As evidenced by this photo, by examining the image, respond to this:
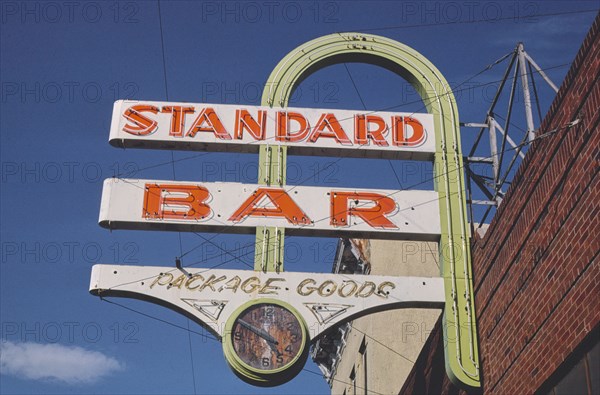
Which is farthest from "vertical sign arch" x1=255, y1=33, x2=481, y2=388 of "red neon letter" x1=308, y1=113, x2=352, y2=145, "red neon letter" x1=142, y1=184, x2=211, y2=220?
"red neon letter" x1=142, y1=184, x2=211, y2=220

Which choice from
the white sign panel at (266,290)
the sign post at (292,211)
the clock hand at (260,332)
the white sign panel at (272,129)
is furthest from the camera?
the white sign panel at (272,129)

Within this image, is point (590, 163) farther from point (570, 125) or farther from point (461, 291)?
point (461, 291)

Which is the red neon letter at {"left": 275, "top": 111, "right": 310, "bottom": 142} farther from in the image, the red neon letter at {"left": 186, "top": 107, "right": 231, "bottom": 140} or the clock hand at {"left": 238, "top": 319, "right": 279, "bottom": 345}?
the clock hand at {"left": 238, "top": 319, "right": 279, "bottom": 345}

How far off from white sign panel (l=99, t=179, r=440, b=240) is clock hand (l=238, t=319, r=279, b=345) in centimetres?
169

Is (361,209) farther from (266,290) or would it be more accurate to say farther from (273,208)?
(266,290)

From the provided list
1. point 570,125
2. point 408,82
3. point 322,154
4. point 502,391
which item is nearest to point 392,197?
point 322,154

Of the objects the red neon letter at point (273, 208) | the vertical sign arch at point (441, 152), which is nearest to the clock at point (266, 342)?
the vertical sign arch at point (441, 152)

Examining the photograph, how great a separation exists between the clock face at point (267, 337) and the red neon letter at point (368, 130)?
331 centimetres

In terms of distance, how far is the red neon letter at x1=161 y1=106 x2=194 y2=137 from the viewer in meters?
14.7

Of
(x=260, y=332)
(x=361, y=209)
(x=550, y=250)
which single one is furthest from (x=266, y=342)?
(x=550, y=250)

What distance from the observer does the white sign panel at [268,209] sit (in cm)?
1391

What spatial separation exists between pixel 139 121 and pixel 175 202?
1.68m

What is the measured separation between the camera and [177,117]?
14.9 m

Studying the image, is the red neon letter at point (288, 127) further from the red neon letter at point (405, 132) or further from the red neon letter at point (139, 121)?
the red neon letter at point (139, 121)
